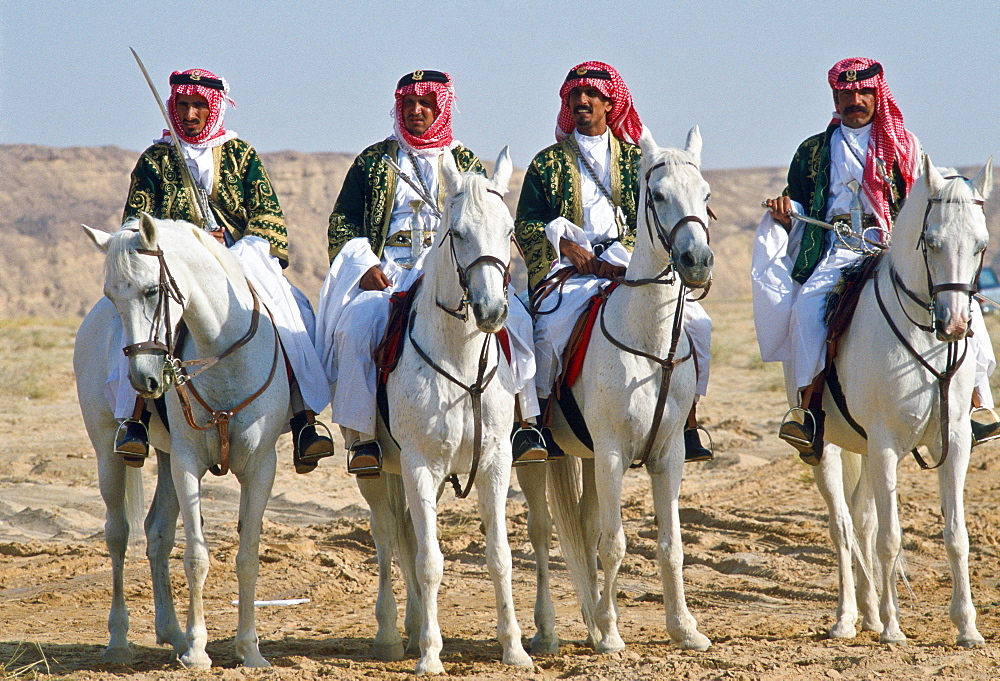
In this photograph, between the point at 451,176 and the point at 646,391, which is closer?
the point at 451,176

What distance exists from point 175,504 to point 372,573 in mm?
2470

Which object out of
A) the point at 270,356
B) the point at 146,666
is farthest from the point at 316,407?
the point at 146,666

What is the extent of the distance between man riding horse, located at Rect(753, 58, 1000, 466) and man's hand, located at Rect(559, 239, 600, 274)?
3.64ft

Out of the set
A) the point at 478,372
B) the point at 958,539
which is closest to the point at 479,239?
the point at 478,372

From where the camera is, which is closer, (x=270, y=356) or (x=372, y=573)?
(x=270, y=356)

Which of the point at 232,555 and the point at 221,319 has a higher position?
the point at 221,319

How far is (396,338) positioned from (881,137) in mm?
3374

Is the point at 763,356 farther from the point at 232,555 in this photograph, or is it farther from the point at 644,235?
the point at 232,555

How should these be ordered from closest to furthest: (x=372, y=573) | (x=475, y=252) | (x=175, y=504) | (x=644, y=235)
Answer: (x=475, y=252) → (x=644, y=235) → (x=175, y=504) → (x=372, y=573)

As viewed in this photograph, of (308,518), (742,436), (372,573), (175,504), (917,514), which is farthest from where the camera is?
(742,436)

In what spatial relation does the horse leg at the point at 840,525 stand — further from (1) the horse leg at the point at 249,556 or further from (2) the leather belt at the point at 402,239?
(1) the horse leg at the point at 249,556

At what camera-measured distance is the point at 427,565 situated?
18.7 feet

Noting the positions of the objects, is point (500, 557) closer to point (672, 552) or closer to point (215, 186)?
point (672, 552)

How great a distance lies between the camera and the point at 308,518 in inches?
440
